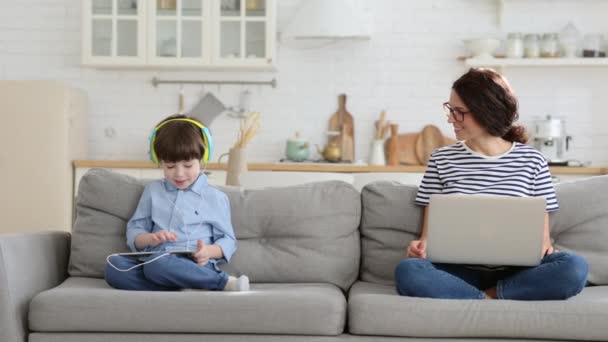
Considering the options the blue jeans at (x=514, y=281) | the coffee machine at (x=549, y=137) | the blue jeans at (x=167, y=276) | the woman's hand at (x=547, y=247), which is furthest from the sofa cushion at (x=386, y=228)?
the coffee machine at (x=549, y=137)

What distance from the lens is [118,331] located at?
107 inches

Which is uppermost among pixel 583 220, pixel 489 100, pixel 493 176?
pixel 489 100

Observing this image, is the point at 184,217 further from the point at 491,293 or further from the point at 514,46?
the point at 514,46

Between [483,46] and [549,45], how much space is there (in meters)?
0.41

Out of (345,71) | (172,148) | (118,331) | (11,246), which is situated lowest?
→ (118,331)

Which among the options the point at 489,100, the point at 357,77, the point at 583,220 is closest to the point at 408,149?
the point at 357,77

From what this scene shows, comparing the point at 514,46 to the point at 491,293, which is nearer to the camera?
the point at 491,293

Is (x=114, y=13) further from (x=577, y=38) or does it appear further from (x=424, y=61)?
(x=577, y=38)

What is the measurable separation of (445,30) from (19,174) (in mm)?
2891

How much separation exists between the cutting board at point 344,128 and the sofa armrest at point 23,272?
3165 mm

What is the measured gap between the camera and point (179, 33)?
590cm

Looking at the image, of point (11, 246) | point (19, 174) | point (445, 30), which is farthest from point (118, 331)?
point (445, 30)

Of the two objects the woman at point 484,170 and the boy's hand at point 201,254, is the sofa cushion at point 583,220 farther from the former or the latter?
the boy's hand at point 201,254

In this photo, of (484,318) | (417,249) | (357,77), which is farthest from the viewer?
(357,77)
